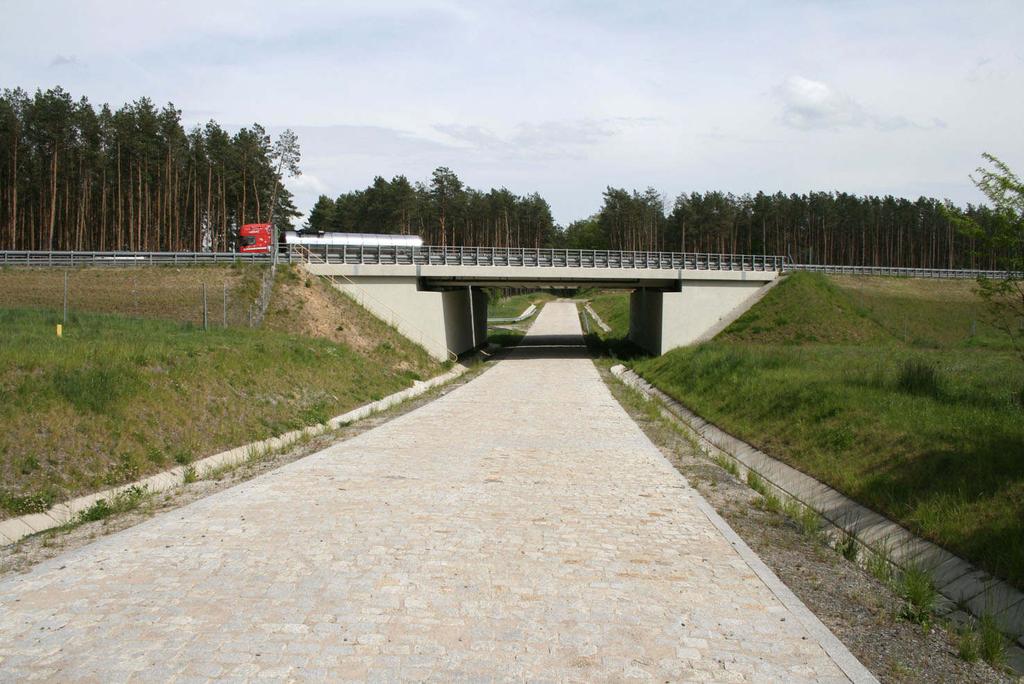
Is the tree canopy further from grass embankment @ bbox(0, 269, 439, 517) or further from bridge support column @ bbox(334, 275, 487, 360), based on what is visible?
grass embankment @ bbox(0, 269, 439, 517)

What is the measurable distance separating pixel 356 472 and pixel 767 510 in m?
6.61

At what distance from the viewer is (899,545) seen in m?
9.56

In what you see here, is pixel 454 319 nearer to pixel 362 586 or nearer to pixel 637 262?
pixel 637 262

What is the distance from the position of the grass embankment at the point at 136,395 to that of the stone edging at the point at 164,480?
0.17m

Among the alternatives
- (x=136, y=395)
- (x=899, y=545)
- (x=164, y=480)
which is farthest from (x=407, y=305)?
(x=899, y=545)

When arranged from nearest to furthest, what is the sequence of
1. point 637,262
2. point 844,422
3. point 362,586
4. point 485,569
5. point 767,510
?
1. point 362,586
2. point 485,569
3. point 767,510
4. point 844,422
5. point 637,262

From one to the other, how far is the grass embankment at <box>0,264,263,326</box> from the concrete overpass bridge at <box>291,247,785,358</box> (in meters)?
4.62

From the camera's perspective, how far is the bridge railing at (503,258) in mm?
39344

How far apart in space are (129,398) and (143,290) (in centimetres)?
2360

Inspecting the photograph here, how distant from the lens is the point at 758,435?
17.1 m

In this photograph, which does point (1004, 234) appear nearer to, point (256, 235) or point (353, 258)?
point (353, 258)

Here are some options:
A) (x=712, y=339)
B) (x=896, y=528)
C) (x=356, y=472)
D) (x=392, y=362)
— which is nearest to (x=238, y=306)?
(x=392, y=362)

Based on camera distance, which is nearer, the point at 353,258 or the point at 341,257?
the point at 353,258

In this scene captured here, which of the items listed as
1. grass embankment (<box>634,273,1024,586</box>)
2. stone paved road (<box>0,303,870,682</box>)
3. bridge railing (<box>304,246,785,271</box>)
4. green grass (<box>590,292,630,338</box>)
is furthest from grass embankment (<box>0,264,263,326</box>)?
green grass (<box>590,292,630,338</box>)
